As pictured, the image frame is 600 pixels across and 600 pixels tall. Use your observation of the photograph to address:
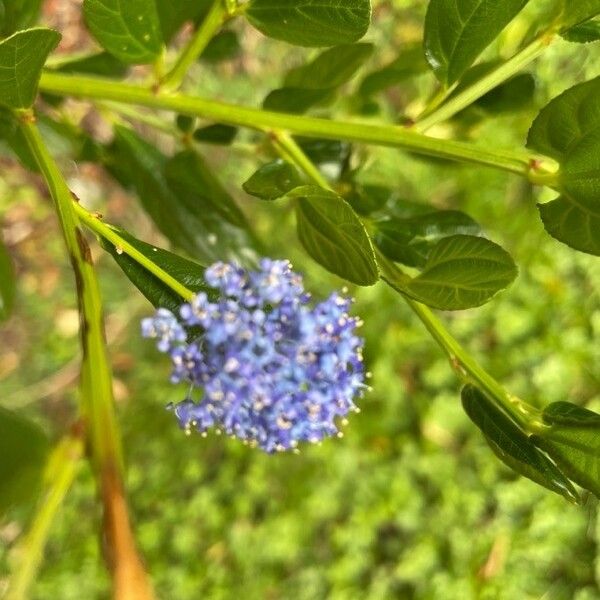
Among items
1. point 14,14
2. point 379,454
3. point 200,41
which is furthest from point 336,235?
point 379,454

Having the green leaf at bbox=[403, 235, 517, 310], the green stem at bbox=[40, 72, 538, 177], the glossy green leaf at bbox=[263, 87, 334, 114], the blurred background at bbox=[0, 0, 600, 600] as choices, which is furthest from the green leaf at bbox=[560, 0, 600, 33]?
the blurred background at bbox=[0, 0, 600, 600]

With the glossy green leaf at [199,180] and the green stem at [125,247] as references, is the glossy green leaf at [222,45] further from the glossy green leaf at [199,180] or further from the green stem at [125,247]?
the green stem at [125,247]

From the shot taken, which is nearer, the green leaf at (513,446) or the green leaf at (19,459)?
the green leaf at (19,459)

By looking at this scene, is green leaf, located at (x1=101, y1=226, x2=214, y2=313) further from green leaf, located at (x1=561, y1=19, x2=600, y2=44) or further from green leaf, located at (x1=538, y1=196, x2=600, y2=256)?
green leaf, located at (x1=561, y1=19, x2=600, y2=44)

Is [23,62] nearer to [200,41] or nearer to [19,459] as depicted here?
[200,41]

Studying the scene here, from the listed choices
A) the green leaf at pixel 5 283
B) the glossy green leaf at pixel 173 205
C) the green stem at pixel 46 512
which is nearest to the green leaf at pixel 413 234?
the glossy green leaf at pixel 173 205

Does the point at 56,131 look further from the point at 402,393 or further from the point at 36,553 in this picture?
the point at 402,393

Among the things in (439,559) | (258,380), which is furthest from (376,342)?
(258,380)
